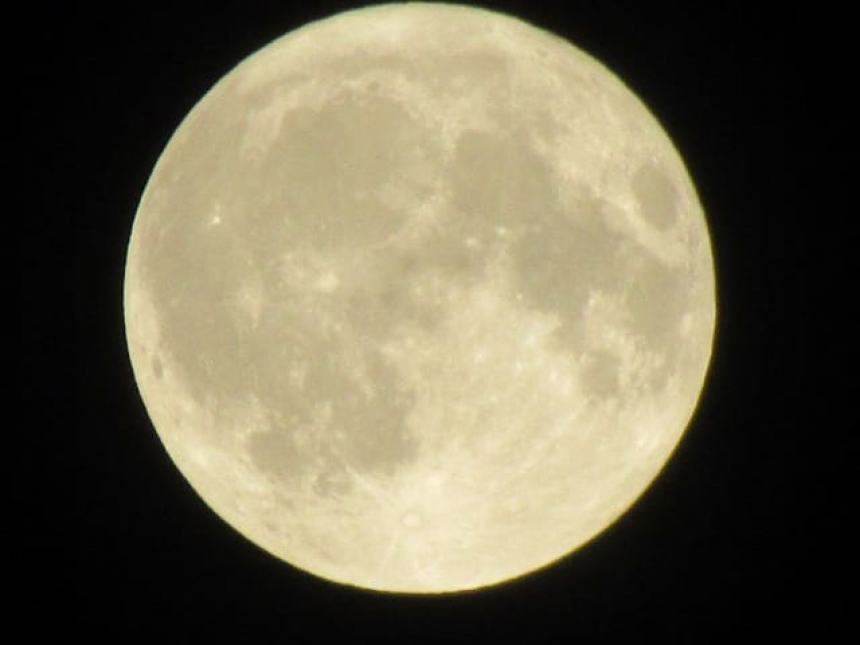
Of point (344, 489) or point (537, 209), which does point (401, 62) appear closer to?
point (537, 209)

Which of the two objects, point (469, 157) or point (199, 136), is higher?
point (199, 136)

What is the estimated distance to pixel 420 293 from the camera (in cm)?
679

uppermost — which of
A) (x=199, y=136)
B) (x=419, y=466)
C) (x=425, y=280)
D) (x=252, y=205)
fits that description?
(x=199, y=136)

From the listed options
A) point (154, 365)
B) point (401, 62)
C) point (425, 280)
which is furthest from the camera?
point (154, 365)

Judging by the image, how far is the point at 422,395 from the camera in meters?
6.90

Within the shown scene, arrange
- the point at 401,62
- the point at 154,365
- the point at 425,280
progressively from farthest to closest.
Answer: the point at 154,365
the point at 401,62
the point at 425,280

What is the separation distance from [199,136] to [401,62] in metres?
1.16

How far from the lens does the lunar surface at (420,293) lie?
6.86 m

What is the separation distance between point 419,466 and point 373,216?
122 cm

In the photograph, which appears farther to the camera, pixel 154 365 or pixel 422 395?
pixel 154 365

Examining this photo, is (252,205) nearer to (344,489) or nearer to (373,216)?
(373,216)

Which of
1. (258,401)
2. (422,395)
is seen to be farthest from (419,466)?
(258,401)

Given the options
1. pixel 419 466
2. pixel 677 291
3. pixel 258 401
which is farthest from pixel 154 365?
pixel 677 291

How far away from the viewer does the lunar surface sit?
6855 millimetres
